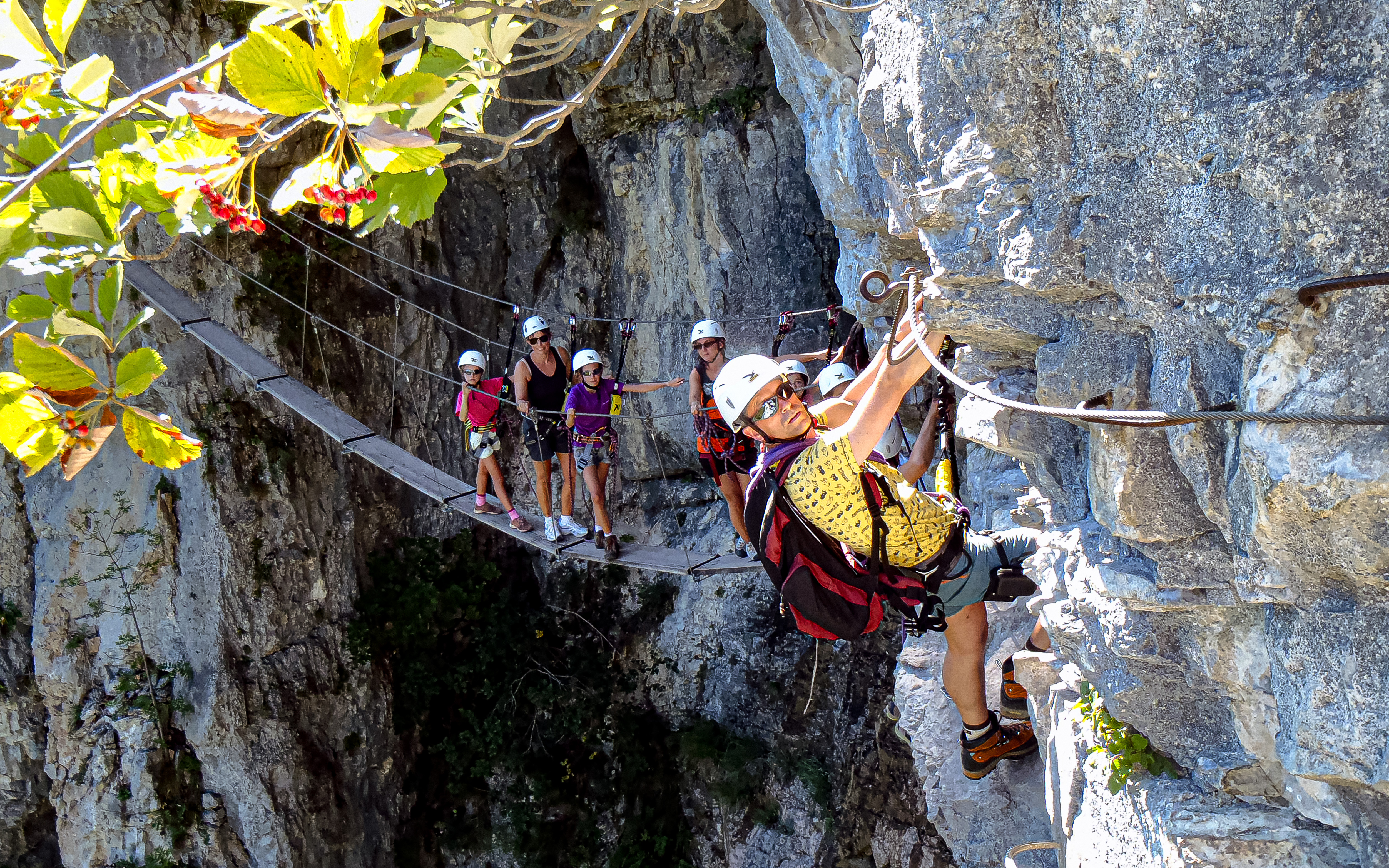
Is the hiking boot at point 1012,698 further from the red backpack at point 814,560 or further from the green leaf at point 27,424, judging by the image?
the green leaf at point 27,424

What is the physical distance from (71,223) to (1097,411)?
1632 millimetres

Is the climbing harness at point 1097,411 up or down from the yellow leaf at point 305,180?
down

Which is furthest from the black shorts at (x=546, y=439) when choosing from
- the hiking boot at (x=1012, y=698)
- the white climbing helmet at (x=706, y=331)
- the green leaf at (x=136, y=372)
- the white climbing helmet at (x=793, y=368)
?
the green leaf at (x=136, y=372)

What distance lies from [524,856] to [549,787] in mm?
542

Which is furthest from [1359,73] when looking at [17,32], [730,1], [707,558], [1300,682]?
[730,1]

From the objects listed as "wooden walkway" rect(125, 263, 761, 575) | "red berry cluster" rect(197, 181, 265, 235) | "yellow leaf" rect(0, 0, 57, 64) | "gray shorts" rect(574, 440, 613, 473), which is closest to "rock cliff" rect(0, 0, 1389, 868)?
"wooden walkway" rect(125, 263, 761, 575)

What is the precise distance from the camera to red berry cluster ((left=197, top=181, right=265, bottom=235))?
1.54 metres

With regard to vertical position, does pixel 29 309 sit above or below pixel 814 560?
above

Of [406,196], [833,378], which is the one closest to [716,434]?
[833,378]

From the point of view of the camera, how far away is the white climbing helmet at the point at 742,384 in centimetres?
236

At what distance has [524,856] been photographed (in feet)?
25.1

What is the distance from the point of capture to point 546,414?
218 inches

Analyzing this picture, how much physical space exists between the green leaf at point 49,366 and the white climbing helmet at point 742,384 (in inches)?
53.8

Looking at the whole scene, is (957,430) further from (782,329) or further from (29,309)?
(782,329)
